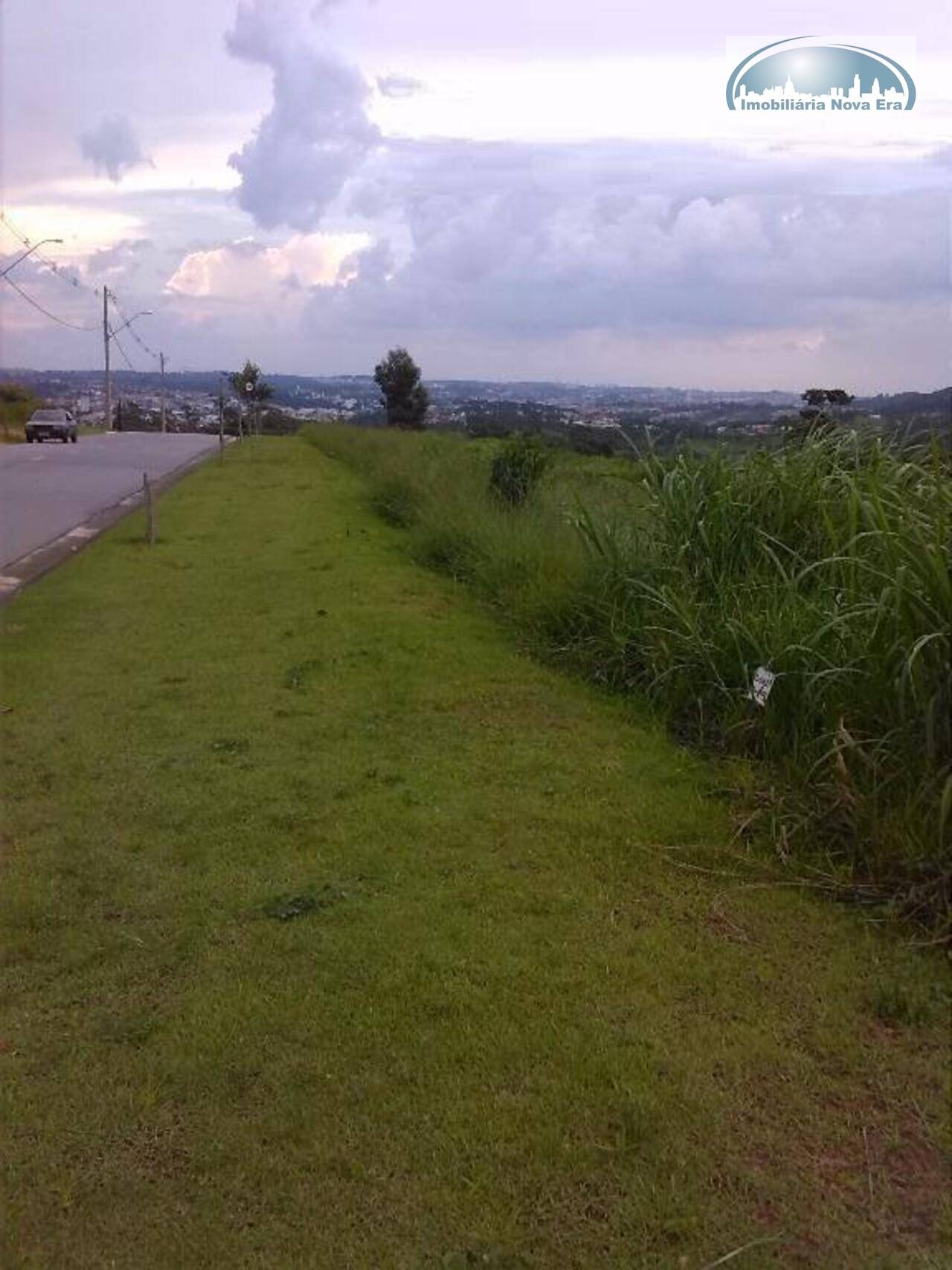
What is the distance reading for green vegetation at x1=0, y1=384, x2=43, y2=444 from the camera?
46.0m

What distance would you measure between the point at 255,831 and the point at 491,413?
44.2 ft

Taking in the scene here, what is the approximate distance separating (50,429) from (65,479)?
19.0m

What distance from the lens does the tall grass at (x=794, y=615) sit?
4.22 m

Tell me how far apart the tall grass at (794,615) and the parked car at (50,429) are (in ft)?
114

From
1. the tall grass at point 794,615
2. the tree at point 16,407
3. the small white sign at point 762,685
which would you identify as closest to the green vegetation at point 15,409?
the tree at point 16,407

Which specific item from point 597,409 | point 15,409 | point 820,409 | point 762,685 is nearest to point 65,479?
point 597,409

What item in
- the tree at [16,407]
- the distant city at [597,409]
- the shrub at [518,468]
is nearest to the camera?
the distant city at [597,409]

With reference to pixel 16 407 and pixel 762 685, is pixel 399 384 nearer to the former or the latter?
pixel 16 407

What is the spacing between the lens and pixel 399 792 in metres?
5.05

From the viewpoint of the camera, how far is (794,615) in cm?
546

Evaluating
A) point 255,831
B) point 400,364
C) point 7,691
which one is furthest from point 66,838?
point 400,364

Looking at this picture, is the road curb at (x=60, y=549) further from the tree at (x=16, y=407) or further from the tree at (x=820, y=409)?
the tree at (x=16, y=407)

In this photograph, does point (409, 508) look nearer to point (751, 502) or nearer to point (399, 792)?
point (751, 502)

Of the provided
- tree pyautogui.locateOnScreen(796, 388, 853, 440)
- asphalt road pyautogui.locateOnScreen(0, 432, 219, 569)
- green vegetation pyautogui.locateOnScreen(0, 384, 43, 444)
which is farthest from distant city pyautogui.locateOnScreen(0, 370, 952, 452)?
green vegetation pyautogui.locateOnScreen(0, 384, 43, 444)
